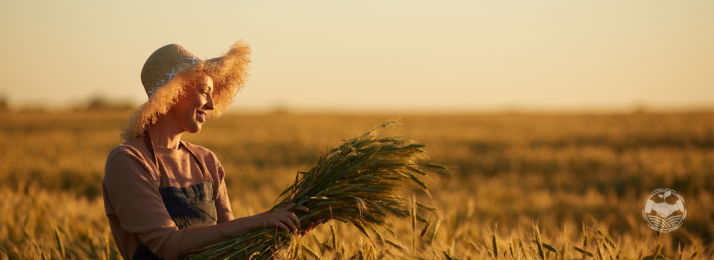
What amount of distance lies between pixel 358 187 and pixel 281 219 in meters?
0.35

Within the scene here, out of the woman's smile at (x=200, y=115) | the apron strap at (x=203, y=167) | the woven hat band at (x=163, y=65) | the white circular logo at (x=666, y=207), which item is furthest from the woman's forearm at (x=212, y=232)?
the white circular logo at (x=666, y=207)

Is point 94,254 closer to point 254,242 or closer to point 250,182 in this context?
point 254,242

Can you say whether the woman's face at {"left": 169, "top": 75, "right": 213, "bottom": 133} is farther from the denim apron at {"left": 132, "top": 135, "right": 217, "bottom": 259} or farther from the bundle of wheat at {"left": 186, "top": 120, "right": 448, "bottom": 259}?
the bundle of wheat at {"left": 186, "top": 120, "right": 448, "bottom": 259}

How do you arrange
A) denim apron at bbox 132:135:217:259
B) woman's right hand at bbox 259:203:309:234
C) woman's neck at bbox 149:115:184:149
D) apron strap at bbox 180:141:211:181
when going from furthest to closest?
apron strap at bbox 180:141:211:181, woman's neck at bbox 149:115:184:149, denim apron at bbox 132:135:217:259, woman's right hand at bbox 259:203:309:234

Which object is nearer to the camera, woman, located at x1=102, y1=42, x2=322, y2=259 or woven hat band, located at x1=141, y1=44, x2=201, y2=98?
woman, located at x1=102, y1=42, x2=322, y2=259

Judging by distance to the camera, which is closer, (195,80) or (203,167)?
(195,80)

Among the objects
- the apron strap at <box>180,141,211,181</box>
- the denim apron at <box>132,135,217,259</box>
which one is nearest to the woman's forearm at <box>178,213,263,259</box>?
the denim apron at <box>132,135,217,259</box>

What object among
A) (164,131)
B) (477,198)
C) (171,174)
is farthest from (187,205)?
(477,198)

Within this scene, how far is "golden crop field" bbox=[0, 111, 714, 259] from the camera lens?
234 centimetres

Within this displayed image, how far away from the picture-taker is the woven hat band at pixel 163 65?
192 cm

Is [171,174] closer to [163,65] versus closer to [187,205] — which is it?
[187,205]

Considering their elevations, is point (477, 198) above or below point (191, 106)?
below

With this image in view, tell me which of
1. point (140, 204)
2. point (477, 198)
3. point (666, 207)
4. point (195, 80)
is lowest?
point (477, 198)

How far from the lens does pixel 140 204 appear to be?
5.63 ft
